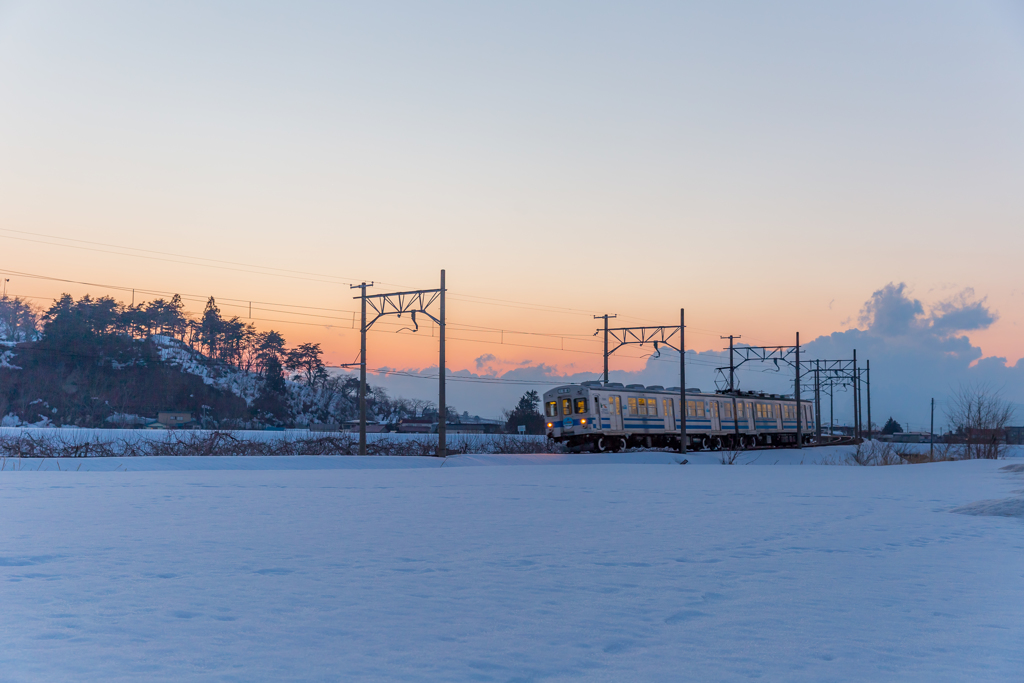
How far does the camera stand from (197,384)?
110m

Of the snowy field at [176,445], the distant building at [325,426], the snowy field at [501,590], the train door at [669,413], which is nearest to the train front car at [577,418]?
the snowy field at [176,445]

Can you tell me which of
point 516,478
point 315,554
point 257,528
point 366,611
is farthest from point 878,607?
point 516,478

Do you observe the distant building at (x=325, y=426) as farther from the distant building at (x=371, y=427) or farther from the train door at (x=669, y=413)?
the train door at (x=669, y=413)

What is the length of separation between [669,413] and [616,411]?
504cm

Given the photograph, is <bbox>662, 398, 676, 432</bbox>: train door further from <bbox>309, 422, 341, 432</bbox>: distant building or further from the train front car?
<bbox>309, 422, 341, 432</bbox>: distant building

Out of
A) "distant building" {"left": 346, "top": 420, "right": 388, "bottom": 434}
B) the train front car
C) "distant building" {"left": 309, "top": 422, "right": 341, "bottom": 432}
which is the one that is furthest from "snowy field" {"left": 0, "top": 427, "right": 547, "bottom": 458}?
"distant building" {"left": 309, "top": 422, "right": 341, "bottom": 432}

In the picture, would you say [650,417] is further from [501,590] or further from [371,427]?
[371,427]

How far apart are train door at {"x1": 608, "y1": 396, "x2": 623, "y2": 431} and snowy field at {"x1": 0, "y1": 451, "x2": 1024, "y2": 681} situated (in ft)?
84.0

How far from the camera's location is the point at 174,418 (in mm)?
100875

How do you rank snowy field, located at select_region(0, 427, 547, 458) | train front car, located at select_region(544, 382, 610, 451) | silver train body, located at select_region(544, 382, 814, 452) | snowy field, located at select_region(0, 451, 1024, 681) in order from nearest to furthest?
1. snowy field, located at select_region(0, 451, 1024, 681)
2. snowy field, located at select_region(0, 427, 547, 458)
3. train front car, located at select_region(544, 382, 610, 451)
4. silver train body, located at select_region(544, 382, 814, 452)

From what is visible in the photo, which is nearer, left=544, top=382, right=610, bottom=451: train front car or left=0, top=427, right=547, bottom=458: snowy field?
left=0, top=427, right=547, bottom=458: snowy field

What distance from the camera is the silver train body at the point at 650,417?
38531 millimetres

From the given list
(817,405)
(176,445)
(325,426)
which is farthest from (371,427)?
(176,445)

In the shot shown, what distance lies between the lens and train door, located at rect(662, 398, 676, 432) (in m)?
43.1
